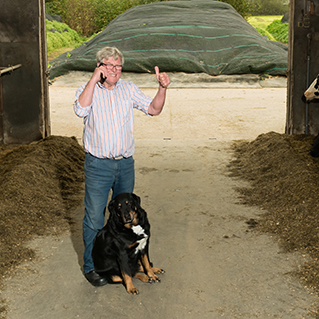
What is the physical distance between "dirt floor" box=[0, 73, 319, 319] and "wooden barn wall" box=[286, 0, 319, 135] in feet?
1.49

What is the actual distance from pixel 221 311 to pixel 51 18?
92.8 ft

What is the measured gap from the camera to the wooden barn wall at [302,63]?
8453mm

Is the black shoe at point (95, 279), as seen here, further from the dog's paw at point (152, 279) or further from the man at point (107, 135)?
the dog's paw at point (152, 279)

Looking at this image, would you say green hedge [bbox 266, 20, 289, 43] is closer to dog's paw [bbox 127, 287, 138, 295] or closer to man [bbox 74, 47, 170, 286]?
man [bbox 74, 47, 170, 286]

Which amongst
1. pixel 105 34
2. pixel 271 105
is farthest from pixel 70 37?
pixel 271 105

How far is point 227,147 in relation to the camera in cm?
891

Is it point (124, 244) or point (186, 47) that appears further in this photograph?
point (186, 47)

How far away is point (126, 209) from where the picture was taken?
3688mm

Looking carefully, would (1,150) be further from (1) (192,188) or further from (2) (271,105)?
(2) (271,105)

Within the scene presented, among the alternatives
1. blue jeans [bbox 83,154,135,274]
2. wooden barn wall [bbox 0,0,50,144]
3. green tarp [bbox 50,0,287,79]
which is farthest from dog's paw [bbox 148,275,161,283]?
green tarp [bbox 50,0,287,79]

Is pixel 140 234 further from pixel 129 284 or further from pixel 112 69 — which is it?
pixel 112 69

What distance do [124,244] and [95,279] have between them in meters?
0.50

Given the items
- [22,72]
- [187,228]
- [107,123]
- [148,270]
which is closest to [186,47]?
[22,72]

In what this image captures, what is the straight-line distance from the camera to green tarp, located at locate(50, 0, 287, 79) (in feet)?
51.5
